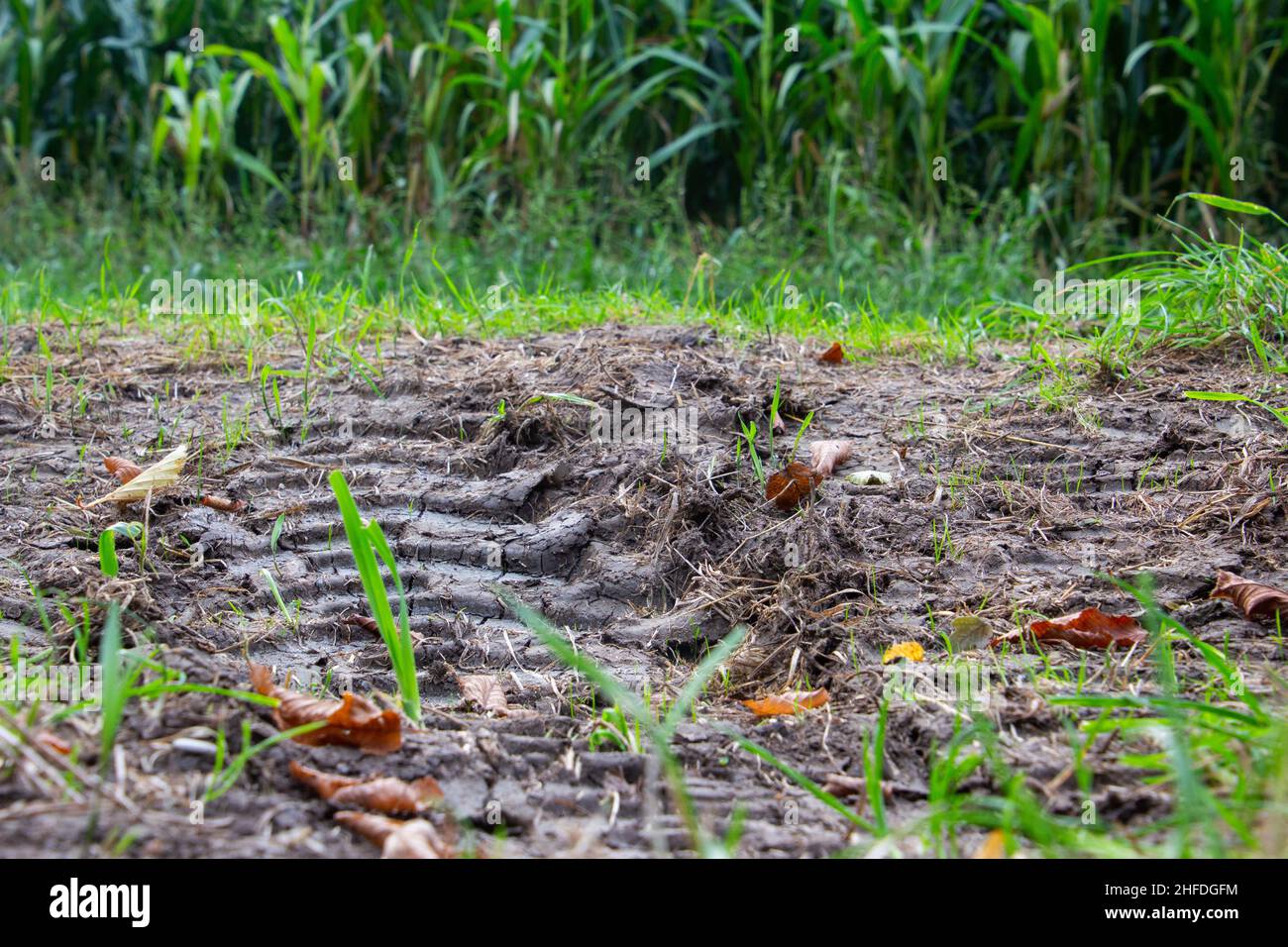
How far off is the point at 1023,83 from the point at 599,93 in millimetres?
2164

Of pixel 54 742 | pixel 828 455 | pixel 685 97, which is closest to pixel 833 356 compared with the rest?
pixel 828 455

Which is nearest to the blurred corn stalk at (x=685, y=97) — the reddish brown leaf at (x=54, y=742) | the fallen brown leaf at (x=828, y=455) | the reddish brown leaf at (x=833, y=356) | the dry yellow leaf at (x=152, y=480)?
the reddish brown leaf at (x=833, y=356)

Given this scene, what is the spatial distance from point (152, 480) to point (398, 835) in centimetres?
149

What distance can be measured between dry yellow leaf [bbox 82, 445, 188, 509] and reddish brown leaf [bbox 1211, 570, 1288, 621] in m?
2.19

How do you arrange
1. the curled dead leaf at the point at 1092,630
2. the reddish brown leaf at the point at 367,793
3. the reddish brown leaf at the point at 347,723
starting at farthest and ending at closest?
the curled dead leaf at the point at 1092,630 < the reddish brown leaf at the point at 347,723 < the reddish brown leaf at the point at 367,793

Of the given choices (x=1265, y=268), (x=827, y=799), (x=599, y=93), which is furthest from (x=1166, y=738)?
(x=599, y=93)

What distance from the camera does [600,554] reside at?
7.59ft

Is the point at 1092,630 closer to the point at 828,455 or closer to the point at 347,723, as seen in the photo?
the point at 828,455

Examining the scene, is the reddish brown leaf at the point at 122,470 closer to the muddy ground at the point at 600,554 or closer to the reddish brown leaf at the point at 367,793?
the muddy ground at the point at 600,554

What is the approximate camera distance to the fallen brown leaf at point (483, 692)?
183 cm

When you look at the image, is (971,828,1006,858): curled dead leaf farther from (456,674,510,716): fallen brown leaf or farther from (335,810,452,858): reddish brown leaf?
(456,674,510,716): fallen brown leaf

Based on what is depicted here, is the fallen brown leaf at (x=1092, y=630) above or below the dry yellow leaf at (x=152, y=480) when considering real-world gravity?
below

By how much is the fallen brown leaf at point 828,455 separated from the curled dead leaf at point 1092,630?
2.29ft

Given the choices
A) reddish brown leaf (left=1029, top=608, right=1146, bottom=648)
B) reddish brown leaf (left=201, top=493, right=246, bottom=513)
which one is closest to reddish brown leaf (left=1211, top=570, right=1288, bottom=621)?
reddish brown leaf (left=1029, top=608, right=1146, bottom=648)
